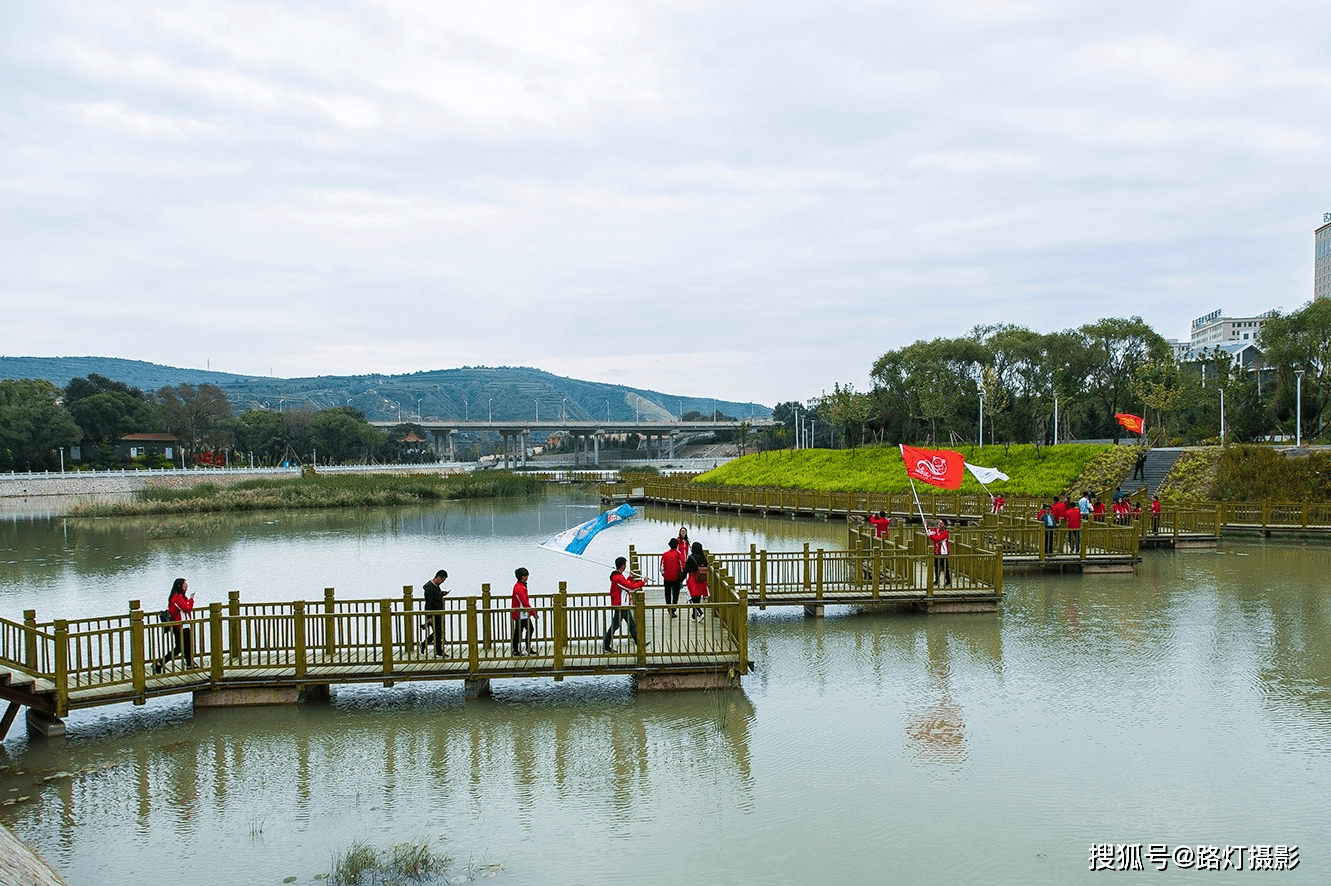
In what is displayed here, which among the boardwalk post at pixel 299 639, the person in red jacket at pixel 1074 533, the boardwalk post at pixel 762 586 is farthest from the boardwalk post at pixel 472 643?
the person in red jacket at pixel 1074 533

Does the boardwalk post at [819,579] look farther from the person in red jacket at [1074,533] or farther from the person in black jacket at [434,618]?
the person in red jacket at [1074,533]

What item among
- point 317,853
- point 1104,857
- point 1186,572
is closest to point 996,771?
point 1104,857

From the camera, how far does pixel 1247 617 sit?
20.0 meters

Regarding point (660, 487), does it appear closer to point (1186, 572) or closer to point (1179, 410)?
point (1179, 410)

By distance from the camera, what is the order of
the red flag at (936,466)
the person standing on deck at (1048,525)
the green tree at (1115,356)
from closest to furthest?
the red flag at (936,466), the person standing on deck at (1048,525), the green tree at (1115,356)

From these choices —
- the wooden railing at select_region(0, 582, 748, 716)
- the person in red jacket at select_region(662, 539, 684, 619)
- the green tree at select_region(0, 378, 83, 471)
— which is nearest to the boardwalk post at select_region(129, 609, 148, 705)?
the wooden railing at select_region(0, 582, 748, 716)

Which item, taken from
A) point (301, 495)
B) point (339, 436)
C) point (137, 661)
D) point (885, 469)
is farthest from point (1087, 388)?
point (339, 436)

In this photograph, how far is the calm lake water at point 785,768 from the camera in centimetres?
922

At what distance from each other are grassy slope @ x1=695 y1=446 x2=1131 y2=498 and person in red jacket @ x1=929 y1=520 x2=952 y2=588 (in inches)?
1092

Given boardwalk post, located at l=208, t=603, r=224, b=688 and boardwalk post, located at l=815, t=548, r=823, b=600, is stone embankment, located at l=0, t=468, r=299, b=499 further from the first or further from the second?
boardwalk post, located at l=208, t=603, r=224, b=688

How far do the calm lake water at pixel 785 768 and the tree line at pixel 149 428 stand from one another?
92888 millimetres

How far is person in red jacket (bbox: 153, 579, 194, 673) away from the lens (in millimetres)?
13570

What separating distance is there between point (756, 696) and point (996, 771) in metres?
4.30

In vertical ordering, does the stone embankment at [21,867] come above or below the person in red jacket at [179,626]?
below
